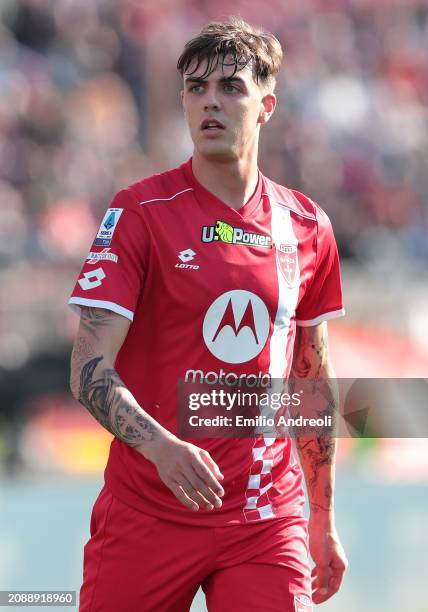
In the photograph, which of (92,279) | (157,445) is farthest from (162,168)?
(157,445)

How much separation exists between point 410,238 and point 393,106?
1824mm

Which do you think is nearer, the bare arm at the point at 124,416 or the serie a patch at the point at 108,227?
the bare arm at the point at 124,416

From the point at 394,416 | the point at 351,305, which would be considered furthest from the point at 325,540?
the point at 351,305

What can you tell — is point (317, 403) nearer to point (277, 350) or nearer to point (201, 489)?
point (277, 350)

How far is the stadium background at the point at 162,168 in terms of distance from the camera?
7.99m

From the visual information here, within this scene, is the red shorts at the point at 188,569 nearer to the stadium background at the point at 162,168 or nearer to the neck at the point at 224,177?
the neck at the point at 224,177

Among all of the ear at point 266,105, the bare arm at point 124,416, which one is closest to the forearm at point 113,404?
the bare arm at point 124,416

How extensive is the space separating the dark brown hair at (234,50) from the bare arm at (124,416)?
895 mm

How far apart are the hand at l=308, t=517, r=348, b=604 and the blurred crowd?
6.03 meters

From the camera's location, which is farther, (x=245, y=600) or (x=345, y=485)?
(x=345, y=485)

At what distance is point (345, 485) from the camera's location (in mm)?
6816

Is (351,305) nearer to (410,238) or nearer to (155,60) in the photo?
(410,238)

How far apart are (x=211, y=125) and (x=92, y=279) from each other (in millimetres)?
629

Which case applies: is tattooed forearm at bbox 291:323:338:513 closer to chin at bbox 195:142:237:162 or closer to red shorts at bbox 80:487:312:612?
red shorts at bbox 80:487:312:612
